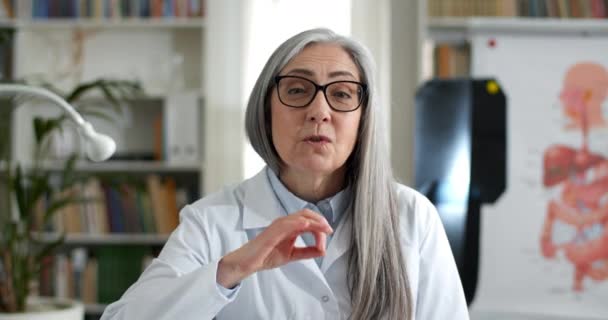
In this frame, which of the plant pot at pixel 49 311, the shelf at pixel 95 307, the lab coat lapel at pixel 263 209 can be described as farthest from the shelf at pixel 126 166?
the lab coat lapel at pixel 263 209

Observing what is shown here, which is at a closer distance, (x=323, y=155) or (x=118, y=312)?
(x=118, y=312)

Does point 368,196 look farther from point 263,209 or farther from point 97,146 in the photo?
point 97,146

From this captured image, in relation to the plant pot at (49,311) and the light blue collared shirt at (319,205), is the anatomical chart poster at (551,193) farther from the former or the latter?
the light blue collared shirt at (319,205)

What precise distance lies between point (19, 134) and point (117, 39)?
0.75m

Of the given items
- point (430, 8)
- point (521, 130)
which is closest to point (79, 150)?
point (430, 8)

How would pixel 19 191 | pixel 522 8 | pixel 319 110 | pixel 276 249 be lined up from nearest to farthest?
pixel 276 249 → pixel 319 110 → pixel 19 191 → pixel 522 8

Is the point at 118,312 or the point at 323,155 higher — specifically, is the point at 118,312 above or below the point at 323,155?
below

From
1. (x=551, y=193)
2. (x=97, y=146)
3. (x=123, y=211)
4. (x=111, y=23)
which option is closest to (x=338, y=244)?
(x=97, y=146)

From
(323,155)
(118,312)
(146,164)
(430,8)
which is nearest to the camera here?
(118,312)

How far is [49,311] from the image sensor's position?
7.93ft

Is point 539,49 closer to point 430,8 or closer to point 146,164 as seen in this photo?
point 430,8

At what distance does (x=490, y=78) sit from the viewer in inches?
118

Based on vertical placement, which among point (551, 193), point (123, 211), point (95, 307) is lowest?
point (95, 307)

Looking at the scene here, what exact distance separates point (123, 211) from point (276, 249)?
2.80 m
